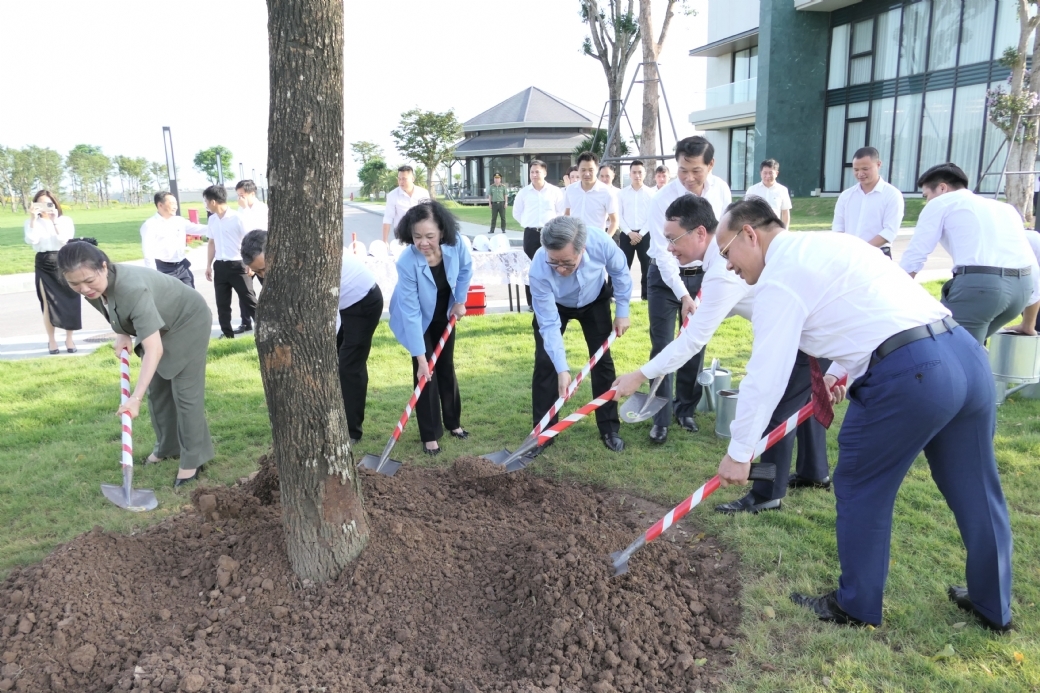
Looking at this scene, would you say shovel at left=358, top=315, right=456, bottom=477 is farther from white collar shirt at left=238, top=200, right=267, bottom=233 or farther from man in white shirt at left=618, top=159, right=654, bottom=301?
man in white shirt at left=618, top=159, right=654, bottom=301

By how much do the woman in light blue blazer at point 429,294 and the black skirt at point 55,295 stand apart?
525cm

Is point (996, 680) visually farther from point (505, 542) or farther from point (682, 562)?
point (505, 542)

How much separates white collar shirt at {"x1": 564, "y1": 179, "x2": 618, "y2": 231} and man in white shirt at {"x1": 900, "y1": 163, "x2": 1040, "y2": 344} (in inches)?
174

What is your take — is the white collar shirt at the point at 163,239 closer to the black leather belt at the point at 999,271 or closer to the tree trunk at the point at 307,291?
the tree trunk at the point at 307,291

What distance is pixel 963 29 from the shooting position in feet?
67.4

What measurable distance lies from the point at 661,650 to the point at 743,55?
31.6m

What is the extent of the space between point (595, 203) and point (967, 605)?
662cm

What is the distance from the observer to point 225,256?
27.6 feet

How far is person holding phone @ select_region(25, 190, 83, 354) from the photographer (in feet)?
25.1

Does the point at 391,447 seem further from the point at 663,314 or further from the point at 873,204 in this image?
the point at 873,204

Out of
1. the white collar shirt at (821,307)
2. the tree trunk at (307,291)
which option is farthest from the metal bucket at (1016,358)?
the tree trunk at (307,291)

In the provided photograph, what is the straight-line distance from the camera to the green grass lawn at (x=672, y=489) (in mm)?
2682


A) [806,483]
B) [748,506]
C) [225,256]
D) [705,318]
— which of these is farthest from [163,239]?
[806,483]

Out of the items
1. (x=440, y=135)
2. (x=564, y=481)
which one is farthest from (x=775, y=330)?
(x=440, y=135)
